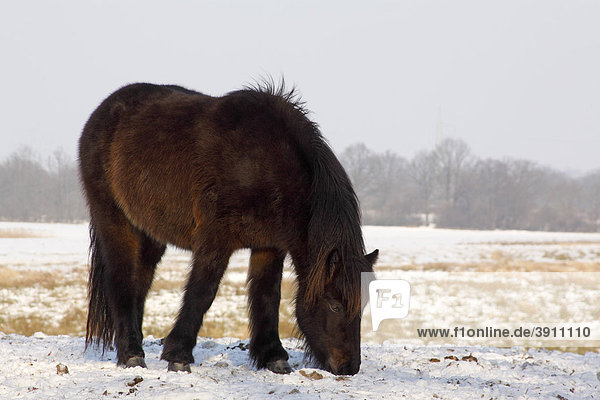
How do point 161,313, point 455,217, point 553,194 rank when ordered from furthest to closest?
1. point 553,194
2. point 455,217
3. point 161,313

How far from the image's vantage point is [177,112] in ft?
17.3

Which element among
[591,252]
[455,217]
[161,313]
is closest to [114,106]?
[161,313]

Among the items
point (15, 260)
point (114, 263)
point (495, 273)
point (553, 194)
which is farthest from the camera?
point (553, 194)

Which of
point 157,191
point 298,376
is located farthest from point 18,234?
point 298,376

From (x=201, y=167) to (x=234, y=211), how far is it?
0.53 metres

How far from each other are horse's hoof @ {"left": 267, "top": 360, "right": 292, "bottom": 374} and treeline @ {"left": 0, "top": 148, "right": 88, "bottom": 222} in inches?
2218

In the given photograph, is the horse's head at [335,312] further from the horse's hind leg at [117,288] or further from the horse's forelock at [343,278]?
the horse's hind leg at [117,288]

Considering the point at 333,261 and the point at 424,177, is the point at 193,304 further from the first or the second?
the point at 424,177

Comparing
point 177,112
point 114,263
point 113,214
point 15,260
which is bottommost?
point 15,260

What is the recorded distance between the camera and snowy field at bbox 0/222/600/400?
13.9ft

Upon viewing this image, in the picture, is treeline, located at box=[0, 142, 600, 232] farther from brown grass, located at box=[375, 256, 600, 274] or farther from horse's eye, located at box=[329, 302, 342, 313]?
horse's eye, located at box=[329, 302, 342, 313]

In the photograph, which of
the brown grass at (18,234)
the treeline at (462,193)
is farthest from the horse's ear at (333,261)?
the treeline at (462,193)

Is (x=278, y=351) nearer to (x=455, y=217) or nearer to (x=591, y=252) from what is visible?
(x=591, y=252)

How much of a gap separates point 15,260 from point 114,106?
19508 mm
